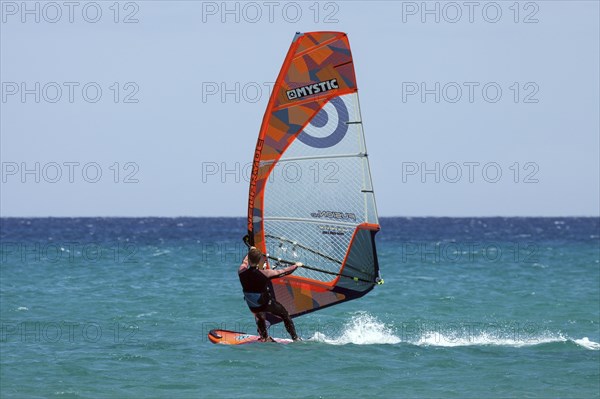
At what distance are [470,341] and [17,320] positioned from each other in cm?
878

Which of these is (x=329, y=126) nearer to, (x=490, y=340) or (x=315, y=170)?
(x=315, y=170)

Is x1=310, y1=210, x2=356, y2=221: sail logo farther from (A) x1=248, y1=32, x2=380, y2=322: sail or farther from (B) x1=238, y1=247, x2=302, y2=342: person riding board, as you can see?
(B) x1=238, y1=247, x2=302, y2=342: person riding board

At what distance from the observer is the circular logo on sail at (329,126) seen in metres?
15.0

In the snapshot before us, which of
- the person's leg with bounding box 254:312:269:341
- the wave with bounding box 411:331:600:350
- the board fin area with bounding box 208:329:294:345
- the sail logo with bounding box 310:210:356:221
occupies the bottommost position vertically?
the wave with bounding box 411:331:600:350

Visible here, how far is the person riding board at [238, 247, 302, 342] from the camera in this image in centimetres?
1457

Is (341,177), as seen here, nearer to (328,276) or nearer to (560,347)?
(328,276)

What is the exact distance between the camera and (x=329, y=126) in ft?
49.4

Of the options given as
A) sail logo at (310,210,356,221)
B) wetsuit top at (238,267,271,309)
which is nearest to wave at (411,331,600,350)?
sail logo at (310,210,356,221)

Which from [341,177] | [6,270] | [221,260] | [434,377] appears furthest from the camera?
[221,260]

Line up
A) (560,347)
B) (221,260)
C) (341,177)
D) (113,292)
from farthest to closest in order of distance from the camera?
1. (221,260)
2. (113,292)
3. (560,347)
4. (341,177)

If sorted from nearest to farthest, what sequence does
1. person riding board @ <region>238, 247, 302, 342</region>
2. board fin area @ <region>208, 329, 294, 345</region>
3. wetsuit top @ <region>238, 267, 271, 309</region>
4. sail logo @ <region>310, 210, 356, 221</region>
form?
person riding board @ <region>238, 247, 302, 342</region>
wetsuit top @ <region>238, 267, 271, 309</region>
sail logo @ <region>310, 210, 356, 221</region>
board fin area @ <region>208, 329, 294, 345</region>

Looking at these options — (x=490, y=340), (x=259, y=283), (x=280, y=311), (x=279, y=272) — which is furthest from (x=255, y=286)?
(x=490, y=340)

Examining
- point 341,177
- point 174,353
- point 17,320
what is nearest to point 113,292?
point 17,320

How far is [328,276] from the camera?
16.0m
